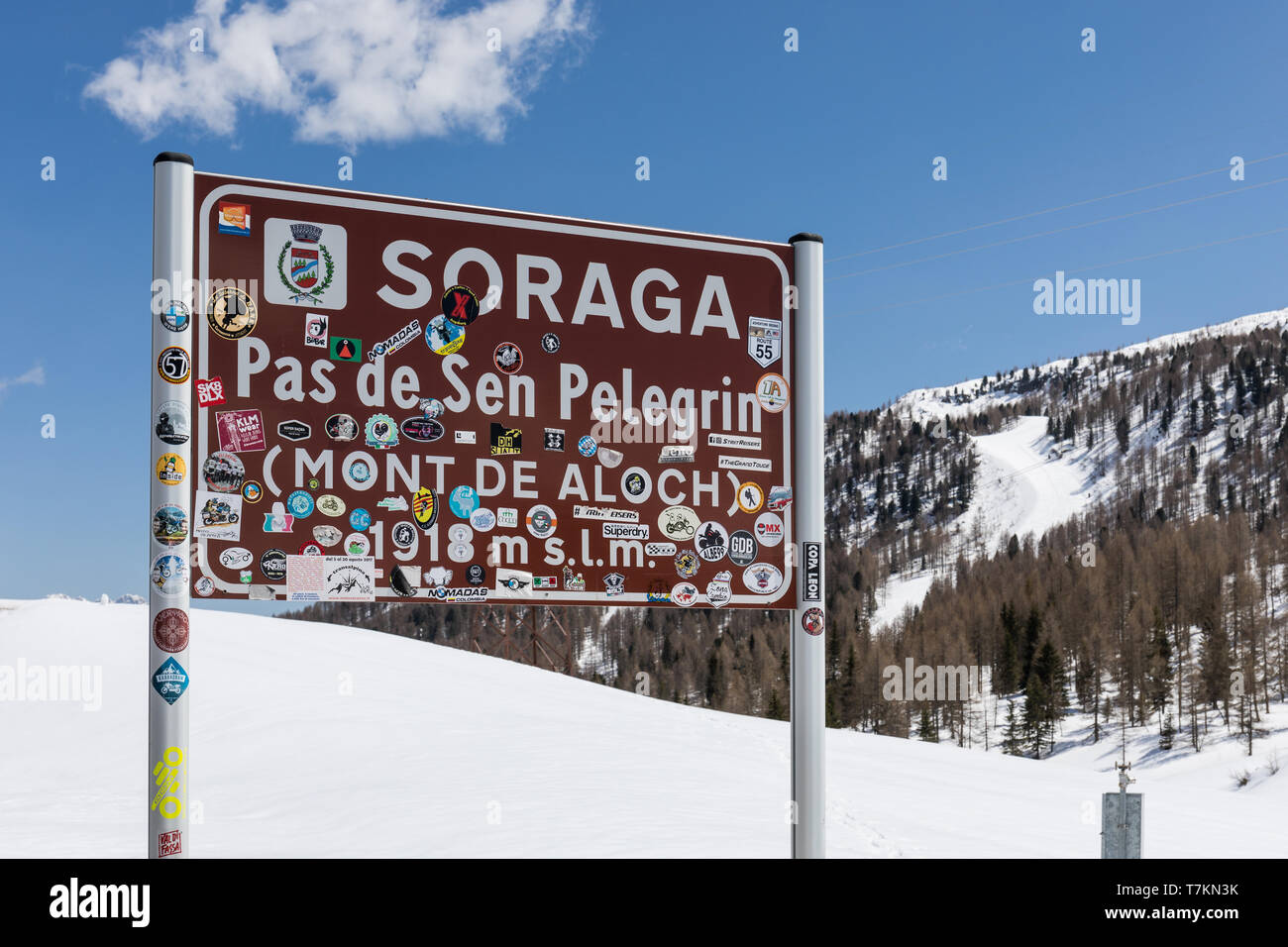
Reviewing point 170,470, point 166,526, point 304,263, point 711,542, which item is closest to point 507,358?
point 304,263

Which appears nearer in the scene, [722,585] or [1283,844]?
[722,585]

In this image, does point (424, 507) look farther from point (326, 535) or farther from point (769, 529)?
point (769, 529)

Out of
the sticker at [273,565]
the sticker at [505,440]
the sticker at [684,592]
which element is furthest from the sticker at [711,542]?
the sticker at [273,565]

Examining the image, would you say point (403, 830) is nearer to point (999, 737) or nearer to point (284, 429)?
point (284, 429)

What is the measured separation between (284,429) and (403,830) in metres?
6.65

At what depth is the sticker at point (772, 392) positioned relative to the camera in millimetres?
6223

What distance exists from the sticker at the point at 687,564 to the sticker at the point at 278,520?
2.20m

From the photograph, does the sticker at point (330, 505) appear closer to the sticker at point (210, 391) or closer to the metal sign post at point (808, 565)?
the sticker at point (210, 391)

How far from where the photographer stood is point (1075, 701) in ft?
348

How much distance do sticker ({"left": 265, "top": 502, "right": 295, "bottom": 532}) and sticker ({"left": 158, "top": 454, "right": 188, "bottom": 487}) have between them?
1.59ft

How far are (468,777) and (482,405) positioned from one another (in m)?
9.62
